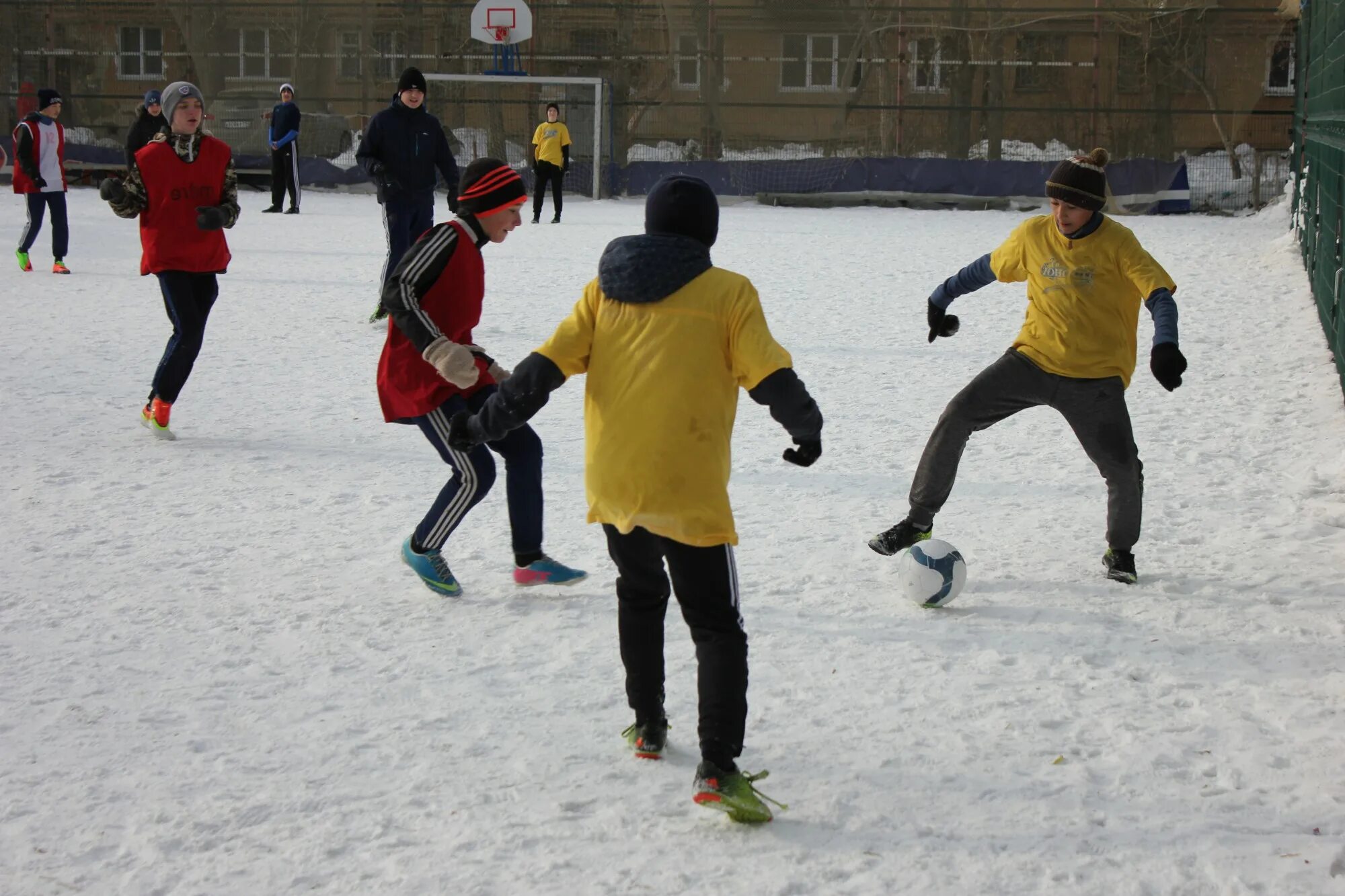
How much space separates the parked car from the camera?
2669 centimetres

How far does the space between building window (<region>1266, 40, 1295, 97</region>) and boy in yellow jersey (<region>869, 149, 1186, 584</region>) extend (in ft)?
72.7

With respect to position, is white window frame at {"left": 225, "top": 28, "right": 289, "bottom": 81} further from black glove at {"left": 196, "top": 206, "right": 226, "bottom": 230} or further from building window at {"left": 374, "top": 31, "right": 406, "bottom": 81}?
black glove at {"left": 196, "top": 206, "right": 226, "bottom": 230}

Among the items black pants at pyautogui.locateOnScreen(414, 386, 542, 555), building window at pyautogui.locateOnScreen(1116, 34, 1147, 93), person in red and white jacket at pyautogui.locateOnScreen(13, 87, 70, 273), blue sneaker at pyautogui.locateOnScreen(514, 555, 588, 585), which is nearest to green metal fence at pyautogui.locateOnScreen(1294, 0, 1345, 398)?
blue sneaker at pyautogui.locateOnScreen(514, 555, 588, 585)

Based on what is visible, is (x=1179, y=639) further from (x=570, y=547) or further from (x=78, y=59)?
(x=78, y=59)

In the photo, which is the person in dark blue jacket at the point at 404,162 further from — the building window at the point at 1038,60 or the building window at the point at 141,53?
the building window at the point at 141,53

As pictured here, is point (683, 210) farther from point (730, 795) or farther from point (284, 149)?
point (284, 149)

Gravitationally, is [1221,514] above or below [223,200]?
below

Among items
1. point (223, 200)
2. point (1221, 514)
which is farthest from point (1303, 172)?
point (223, 200)

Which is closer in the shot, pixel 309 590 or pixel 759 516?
pixel 309 590

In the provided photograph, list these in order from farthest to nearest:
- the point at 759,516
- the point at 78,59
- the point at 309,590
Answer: the point at 78,59 < the point at 759,516 < the point at 309,590

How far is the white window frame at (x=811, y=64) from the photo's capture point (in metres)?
27.0

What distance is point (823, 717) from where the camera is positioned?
3834 millimetres

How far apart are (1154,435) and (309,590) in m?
4.30

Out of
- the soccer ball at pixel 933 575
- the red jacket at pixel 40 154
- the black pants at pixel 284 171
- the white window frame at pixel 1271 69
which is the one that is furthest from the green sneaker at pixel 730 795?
the white window frame at pixel 1271 69
